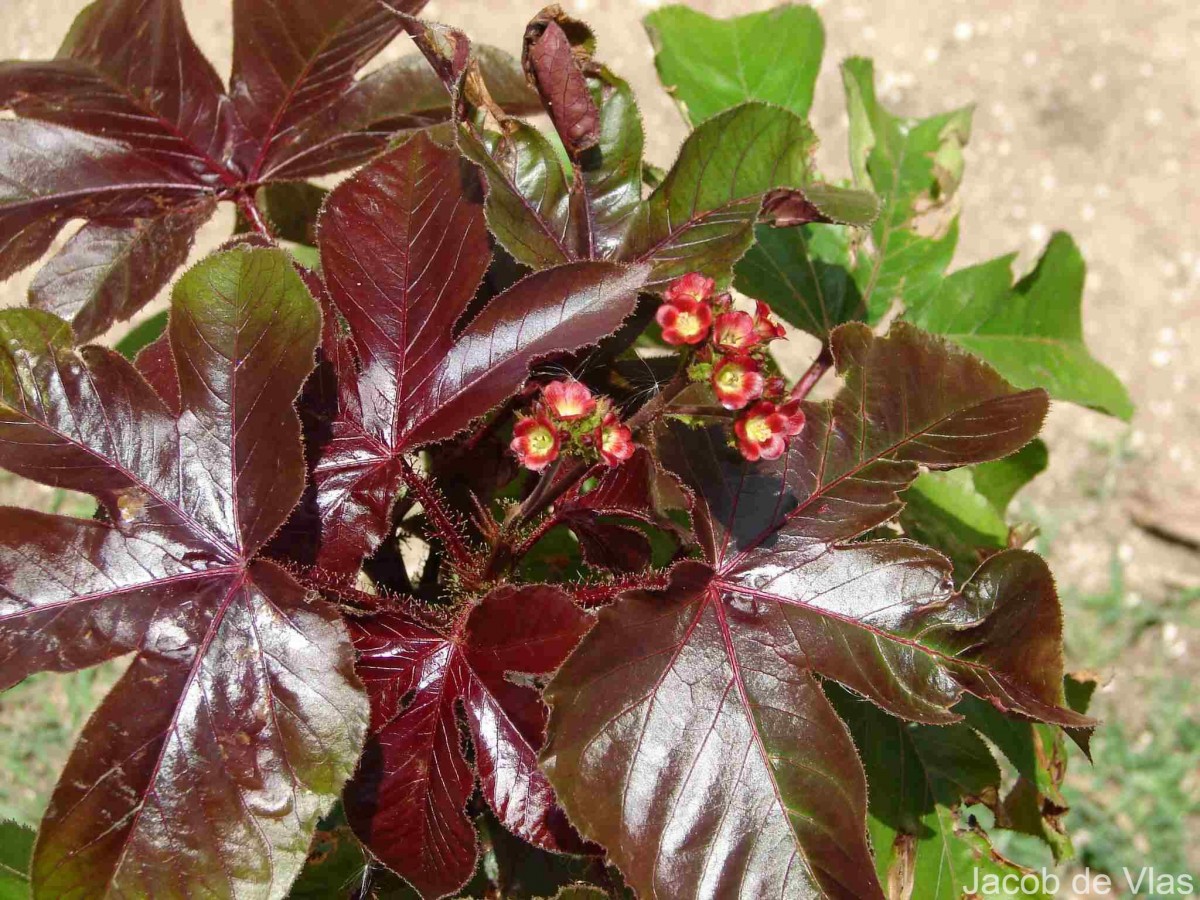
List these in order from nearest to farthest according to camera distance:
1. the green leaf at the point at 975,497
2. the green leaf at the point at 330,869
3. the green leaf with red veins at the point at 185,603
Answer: the green leaf with red veins at the point at 185,603, the green leaf at the point at 330,869, the green leaf at the point at 975,497

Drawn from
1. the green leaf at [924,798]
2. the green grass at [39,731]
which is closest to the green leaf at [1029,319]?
the green leaf at [924,798]

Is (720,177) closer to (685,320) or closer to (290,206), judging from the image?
(685,320)

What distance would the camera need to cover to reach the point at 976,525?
1722mm

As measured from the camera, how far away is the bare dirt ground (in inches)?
144

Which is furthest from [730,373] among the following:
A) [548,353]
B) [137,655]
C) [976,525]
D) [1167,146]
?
[1167,146]

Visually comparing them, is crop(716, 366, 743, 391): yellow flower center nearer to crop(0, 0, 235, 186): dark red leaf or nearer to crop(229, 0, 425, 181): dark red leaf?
crop(229, 0, 425, 181): dark red leaf

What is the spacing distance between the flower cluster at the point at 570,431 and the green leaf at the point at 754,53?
3.08 feet

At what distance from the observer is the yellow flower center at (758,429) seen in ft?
3.23

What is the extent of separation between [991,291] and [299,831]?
4.58ft

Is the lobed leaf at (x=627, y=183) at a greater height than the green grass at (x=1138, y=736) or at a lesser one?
greater

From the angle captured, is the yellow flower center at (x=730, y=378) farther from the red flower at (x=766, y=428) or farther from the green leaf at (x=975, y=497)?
the green leaf at (x=975, y=497)

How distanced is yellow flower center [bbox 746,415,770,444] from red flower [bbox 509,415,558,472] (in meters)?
0.18

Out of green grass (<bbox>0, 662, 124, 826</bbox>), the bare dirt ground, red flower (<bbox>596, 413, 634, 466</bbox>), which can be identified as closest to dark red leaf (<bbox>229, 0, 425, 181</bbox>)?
red flower (<bbox>596, 413, 634, 466</bbox>)

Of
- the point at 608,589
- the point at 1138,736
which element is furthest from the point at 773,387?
the point at 1138,736
